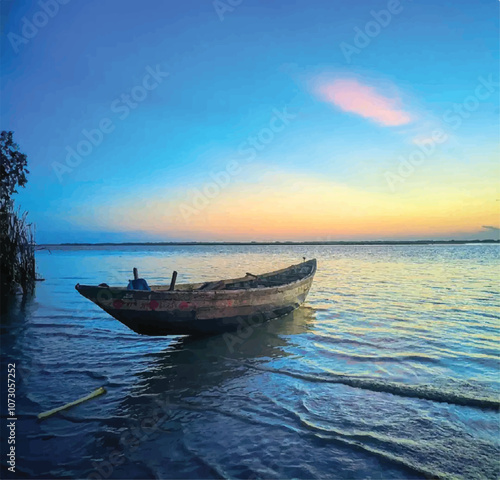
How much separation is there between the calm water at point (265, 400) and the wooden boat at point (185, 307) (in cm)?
62

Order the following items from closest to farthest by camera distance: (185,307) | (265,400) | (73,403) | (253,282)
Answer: (73,403) → (265,400) → (185,307) → (253,282)

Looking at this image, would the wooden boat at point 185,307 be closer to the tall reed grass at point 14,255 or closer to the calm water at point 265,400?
the calm water at point 265,400

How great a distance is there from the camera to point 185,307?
848 cm

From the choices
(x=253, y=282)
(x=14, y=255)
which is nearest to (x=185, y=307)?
(x=253, y=282)

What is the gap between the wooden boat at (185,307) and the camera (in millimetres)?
7824

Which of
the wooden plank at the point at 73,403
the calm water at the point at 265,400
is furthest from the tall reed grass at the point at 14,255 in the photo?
the wooden plank at the point at 73,403

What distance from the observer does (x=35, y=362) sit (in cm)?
803

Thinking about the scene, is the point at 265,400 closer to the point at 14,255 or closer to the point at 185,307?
the point at 185,307

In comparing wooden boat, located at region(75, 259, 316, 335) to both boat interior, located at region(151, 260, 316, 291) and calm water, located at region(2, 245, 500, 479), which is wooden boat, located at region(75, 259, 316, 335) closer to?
boat interior, located at region(151, 260, 316, 291)

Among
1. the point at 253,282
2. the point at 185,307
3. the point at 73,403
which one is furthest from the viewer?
the point at 253,282

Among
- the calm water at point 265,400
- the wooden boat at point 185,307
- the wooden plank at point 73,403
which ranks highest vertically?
the wooden boat at point 185,307

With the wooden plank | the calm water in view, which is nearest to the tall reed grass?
the calm water

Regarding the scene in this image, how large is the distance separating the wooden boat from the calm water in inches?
24.6

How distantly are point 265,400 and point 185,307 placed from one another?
10.5 feet
